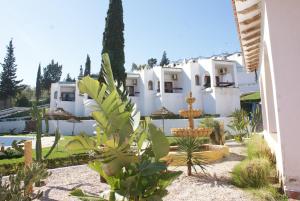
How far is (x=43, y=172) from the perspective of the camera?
19.6 ft

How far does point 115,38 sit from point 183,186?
77.1 feet

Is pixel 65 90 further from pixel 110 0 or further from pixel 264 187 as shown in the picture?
pixel 264 187

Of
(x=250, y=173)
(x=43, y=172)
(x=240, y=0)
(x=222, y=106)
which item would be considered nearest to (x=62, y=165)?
(x=43, y=172)

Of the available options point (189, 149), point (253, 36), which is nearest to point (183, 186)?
point (189, 149)

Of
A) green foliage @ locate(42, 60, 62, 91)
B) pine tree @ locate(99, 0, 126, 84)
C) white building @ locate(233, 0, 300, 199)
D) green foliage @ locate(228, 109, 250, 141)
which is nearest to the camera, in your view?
white building @ locate(233, 0, 300, 199)

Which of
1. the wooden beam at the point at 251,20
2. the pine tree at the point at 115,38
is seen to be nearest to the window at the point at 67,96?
the pine tree at the point at 115,38

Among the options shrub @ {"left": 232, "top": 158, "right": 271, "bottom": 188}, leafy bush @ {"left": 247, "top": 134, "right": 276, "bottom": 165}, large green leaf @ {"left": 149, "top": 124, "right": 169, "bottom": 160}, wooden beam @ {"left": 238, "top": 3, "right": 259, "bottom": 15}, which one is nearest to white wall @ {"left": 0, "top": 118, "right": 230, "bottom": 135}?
leafy bush @ {"left": 247, "top": 134, "right": 276, "bottom": 165}

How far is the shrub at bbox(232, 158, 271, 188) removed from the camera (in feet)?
21.5

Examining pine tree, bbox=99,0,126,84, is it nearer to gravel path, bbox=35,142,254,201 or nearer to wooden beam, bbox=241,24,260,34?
gravel path, bbox=35,142,254,201

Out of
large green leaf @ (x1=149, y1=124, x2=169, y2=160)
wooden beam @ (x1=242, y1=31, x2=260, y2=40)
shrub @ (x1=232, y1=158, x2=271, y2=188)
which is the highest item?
wooden beam @ (x1=242, y1=31, x2=260, y2=40)

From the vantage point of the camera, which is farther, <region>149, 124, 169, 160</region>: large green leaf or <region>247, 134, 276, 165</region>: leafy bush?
<region>247, 134, 276, 165</region>: leafy bush

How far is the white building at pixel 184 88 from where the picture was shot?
119 ft

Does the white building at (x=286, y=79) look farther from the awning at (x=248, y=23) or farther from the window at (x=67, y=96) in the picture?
the window at (x=67, y=96)

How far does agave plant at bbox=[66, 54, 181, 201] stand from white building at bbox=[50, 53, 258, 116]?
31669 mm
